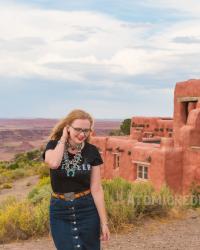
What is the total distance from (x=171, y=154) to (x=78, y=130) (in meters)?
12.5

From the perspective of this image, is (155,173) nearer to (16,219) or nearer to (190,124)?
(190,124)

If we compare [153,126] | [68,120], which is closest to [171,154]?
[153,126]

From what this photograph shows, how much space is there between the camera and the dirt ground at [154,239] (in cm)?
819

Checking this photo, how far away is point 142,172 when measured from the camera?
17609 millimetres

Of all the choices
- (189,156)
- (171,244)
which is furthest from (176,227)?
(189,156)

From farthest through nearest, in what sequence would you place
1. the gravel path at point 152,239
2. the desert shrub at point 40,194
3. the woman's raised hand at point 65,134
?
1. the desert shrub at point 40,194
2. the gravel path at point 152,239
3. the woman's raised hand at point 65,134

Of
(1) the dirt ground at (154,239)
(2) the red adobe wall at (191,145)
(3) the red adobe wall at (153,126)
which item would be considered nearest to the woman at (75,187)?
(1) the dirt ground at (154,239)

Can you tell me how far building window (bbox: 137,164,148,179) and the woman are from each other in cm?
1332

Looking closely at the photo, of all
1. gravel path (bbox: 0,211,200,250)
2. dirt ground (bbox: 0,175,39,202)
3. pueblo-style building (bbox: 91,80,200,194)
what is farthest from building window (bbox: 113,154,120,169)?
gravel path (bbox: 0,211,200,250)

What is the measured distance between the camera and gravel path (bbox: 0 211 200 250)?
8180mm

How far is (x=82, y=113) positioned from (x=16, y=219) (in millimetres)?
5574

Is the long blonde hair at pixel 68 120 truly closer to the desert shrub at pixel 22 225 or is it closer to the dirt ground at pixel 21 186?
the desert shrub at pixel 22 225

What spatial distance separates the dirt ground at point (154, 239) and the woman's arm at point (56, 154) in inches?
175

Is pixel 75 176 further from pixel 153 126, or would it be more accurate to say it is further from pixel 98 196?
pixel 153 126
